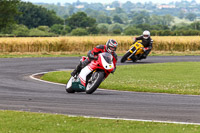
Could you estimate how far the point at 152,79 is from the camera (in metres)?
21.6

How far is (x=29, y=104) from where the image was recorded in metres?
13.2

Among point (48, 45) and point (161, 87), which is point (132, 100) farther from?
point (48, 45)

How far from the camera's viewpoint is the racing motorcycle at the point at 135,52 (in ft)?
106

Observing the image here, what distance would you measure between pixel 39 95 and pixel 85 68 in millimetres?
1715

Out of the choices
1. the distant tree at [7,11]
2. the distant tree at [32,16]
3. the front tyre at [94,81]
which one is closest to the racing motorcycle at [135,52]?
the front tyre at [94,81]

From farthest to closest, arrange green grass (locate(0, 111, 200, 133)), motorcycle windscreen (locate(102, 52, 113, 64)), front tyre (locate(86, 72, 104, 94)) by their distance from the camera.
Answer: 1. motorcycle windscreen (locate(102, 52, 113, 64))
2. front tyre (locate(86, 72, 104, 94))
3. green grass (locate(0, 111, 200, 133))

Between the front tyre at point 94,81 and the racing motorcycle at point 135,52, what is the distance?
16.8 metres

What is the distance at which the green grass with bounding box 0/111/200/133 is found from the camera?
9578 millimetres

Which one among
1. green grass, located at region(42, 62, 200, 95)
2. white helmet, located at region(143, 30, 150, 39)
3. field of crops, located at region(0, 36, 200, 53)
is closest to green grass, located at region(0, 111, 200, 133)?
green grass, located at region(42, 62, 200, 95)

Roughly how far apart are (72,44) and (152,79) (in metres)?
24.8

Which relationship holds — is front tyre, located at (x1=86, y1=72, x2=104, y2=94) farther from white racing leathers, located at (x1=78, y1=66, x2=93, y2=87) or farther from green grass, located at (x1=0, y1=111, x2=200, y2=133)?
green grass, located at (x1=0, y1=111, x2=200, y2=133)

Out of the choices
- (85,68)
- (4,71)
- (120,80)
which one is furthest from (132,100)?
(4,71)

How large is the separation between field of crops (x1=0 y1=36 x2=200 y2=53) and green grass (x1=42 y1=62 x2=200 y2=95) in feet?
57.5

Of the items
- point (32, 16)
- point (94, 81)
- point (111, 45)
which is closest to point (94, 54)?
point (111, 45)
